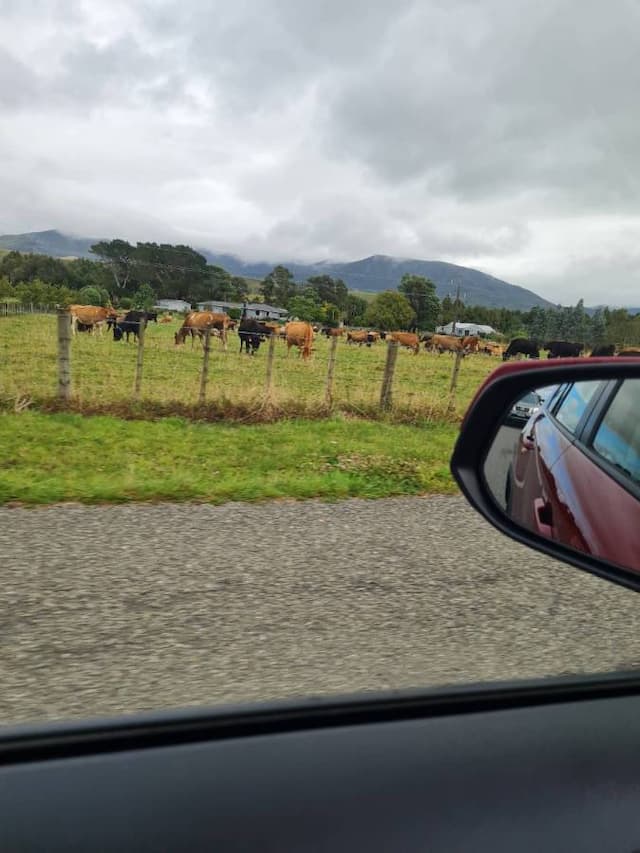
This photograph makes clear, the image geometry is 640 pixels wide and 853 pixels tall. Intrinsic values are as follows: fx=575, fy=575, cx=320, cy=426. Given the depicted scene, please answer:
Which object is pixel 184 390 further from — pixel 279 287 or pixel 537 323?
pixel 279 287

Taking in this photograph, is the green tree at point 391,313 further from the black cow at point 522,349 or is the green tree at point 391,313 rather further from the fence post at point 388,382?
the fence post at point 388,382

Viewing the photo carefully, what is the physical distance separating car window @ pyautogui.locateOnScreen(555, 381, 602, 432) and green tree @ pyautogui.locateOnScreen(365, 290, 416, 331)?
93.2 metres

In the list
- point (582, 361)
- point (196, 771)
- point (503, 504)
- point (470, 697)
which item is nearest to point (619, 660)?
point (503, 504)

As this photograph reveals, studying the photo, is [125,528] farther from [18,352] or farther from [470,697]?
[18,352]

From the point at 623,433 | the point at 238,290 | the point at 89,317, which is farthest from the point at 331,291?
the point at 623,433

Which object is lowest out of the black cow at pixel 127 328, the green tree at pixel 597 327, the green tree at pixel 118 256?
the black cow at pixel 127 328

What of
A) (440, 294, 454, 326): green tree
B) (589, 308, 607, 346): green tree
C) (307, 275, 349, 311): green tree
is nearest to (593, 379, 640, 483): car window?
(589, 308, 607, 346): green tree

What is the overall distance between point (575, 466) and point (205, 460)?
541 cm

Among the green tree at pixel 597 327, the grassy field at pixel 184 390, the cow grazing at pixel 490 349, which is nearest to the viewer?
the grassy field at pixel 184 390

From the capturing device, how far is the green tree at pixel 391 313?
312 ft

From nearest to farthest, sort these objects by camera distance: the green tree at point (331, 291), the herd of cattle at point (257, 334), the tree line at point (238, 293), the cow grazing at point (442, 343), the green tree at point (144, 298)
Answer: the herd of cattle at point (257, 334)
the cow grazing at point (442, 343)
the tree line at point (238, 293)
the green tree at point (144, 298)
the green tree at point (331, 291)

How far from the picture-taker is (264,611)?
3111 mm

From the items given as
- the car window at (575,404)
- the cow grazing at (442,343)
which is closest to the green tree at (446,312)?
the cow grazing at (442,343)

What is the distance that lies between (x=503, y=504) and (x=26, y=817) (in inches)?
66.1
